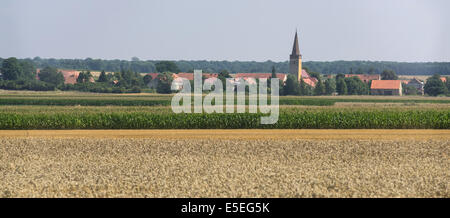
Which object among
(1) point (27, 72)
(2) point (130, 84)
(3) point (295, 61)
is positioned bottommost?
(2) point (130, 84)

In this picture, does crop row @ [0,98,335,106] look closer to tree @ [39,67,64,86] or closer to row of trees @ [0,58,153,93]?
row of trees @ [0,58,153,93]

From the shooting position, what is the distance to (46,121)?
35875 mm

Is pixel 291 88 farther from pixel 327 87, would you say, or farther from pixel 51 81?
pixel 51 81

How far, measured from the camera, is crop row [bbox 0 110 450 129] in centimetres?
3578

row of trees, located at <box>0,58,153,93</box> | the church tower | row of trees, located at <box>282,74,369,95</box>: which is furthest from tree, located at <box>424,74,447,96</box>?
row of trees, located at <box>0,58,153,93</box>

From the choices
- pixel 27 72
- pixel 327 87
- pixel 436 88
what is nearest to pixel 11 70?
pixel 27 72

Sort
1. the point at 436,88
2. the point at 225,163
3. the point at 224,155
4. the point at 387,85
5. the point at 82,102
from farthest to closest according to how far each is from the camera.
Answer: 1. the point at 387,85
2. the point at 436,88
3. the point at 82,102
4. the point at 224,155
5. the point at 225,163

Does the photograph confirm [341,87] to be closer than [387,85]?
Yes

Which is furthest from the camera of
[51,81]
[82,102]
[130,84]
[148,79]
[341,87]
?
[148,79]

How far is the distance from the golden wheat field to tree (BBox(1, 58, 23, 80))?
74273 mm

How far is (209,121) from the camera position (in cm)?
3594

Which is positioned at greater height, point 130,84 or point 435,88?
point 130,84

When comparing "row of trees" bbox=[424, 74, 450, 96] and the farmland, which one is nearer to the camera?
the farmland

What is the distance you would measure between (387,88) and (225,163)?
288 ft
